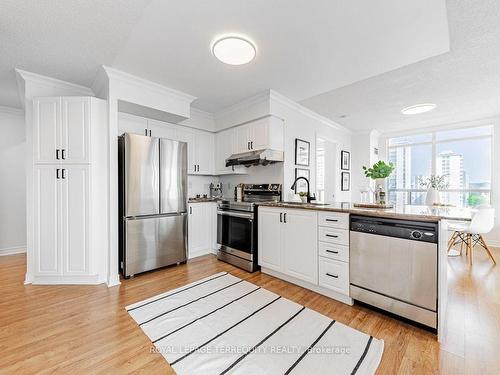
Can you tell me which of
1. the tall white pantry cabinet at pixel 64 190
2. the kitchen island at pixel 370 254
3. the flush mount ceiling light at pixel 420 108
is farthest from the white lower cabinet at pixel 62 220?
the flush mount ceiling light at pixel 420 108

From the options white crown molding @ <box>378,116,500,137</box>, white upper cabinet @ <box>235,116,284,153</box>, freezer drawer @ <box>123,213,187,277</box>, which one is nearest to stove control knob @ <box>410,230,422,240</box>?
white upper cabinet @ <box>235,116,284,153</box>

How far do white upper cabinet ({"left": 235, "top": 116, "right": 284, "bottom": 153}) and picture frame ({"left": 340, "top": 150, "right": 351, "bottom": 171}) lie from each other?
249 centimetres

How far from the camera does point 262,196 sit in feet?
12.9

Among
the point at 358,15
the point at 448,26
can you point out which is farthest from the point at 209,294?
the point at 448,26

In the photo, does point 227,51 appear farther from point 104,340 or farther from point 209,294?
point 104,340

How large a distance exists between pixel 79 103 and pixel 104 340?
2.59 meters

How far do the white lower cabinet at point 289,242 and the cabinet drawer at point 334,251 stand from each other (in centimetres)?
8

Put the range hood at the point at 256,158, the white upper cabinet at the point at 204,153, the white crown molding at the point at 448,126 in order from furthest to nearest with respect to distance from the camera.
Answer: the white crown molding at the point at 448,126 → the white upper cabinet at the point at 204,153 → the range hood at the point at 256,158

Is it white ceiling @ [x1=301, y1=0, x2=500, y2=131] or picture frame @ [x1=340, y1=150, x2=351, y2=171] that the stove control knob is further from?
picture frame @ [x1=340, y1=150, x2=351, y2=171]

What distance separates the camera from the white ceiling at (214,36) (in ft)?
5.95

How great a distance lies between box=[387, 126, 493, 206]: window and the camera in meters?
4.76

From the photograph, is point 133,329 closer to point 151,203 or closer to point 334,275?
point 151,203

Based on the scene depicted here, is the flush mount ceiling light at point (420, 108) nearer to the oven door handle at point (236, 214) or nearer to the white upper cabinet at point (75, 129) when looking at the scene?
the oven door handle at point (236, 214)

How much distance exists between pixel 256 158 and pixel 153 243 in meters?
1.91
